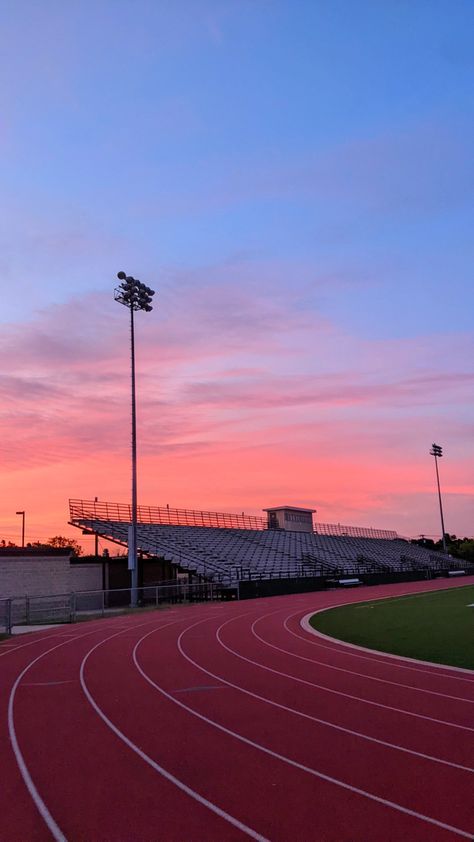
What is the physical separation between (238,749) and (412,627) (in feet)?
39.5

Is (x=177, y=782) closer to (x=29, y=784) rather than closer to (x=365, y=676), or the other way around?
(x=29, y=784)

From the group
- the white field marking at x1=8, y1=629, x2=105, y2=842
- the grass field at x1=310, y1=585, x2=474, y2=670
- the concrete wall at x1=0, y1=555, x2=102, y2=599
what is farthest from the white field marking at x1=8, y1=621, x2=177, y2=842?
the concrete wall at x1=0, y1=555, x2=102, y2=599

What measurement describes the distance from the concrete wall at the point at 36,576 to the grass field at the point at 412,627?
551 inches

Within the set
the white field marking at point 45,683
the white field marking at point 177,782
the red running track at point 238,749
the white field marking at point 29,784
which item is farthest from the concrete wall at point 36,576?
the white field marking at point 177,782

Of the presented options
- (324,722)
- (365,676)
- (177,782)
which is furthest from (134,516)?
(177,782)

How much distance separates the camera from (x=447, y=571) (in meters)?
57.9

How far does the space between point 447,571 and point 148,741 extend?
180 ft

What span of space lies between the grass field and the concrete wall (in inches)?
551

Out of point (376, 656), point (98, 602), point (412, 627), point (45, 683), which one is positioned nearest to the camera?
point (45, 683)

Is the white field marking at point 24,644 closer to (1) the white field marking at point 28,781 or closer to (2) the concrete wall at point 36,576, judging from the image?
(1) the white field marking at point 28,781

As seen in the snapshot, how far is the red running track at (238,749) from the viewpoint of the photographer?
17.7 ft

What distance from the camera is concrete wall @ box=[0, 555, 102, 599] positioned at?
29.7 m

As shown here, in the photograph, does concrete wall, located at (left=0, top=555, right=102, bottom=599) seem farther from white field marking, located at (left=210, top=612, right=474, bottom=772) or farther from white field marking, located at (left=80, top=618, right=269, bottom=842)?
white field marking, located at (left=80, top=618, right=269, bottom=842)

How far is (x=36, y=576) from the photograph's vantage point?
3081 centimetres
